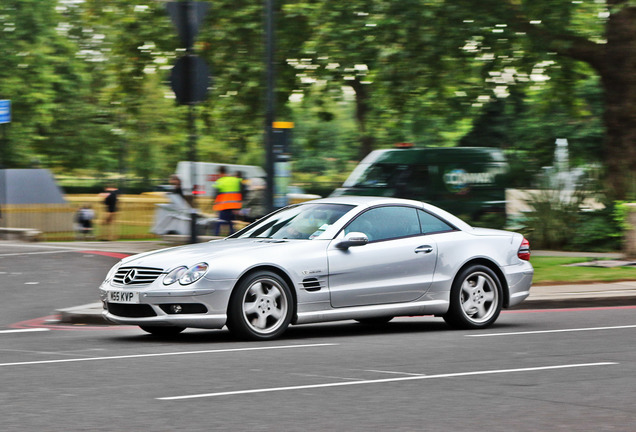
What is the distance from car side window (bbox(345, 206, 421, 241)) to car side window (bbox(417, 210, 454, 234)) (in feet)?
0.22

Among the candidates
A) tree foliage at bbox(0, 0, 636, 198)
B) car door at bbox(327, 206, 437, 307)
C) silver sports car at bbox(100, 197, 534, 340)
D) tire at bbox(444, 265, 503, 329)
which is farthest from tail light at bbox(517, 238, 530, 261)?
tree foliage at bbox(0, 0, 636, 198)

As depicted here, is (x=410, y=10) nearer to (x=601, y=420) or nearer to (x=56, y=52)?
(x=601, y=420)

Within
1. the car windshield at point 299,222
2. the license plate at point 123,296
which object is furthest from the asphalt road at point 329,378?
the car windshield at point 299,222

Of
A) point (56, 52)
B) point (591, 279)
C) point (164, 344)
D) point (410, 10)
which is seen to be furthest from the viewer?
point (56, 52)

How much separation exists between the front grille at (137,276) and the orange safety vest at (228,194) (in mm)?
15797

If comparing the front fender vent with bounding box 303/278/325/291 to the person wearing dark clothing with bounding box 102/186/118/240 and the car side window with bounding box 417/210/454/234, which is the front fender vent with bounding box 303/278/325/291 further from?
the person wearing dark clothing with bounding box 102/186/118/240

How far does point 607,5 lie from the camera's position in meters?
23.2

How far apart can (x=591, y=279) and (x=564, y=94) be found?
11.5 meters

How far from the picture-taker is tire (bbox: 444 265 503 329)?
1163 cm

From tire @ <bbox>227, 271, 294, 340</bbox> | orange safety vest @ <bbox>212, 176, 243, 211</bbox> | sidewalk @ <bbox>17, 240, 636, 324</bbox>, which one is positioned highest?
orange safety vest @ <bbox>212, 176, 243, 211</bbox>

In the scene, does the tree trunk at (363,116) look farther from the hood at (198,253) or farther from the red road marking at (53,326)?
the hood at (198,253)

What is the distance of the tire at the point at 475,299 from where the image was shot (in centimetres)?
1163

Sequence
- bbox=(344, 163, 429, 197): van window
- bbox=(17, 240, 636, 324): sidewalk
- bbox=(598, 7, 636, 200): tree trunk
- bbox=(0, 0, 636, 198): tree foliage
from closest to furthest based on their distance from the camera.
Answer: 1. bbox=(17, 240, 636, 324): sidewalk
2. bbox=(344, 163, 429, 197): van window
3. bbox=(0, 0, 636, 198): tree foliage
4. bbox=(598, 7, 636, 200): tree trunk

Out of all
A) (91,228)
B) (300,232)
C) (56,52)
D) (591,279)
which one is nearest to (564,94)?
(591,279)
